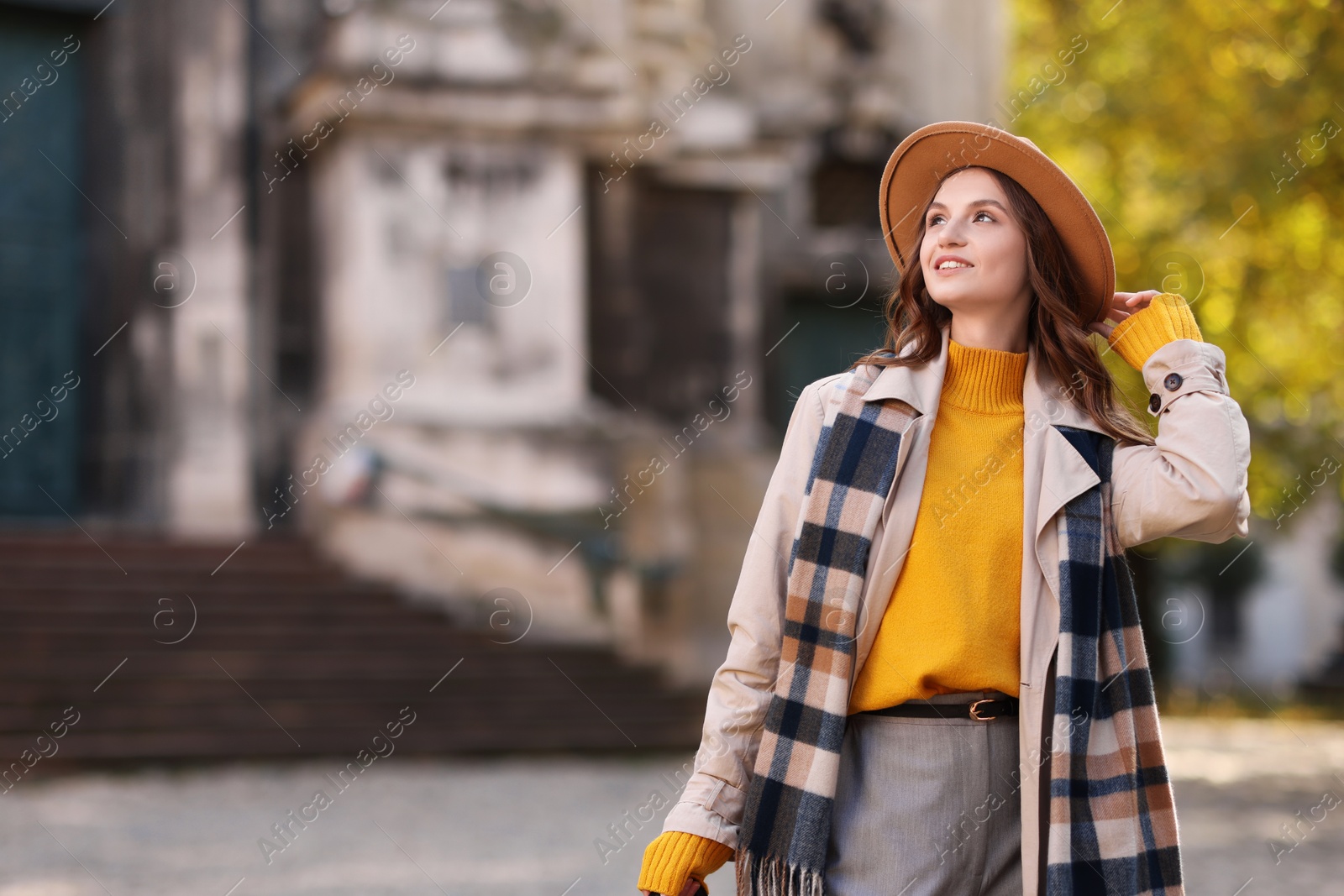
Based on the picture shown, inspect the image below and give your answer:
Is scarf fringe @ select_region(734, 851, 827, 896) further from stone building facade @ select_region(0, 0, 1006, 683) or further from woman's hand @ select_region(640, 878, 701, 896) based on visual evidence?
stone building facade @ select_region(0, 0, 1006, 683)

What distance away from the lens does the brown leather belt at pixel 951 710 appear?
8.44ft

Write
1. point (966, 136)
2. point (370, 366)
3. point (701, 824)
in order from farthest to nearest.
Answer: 1. point (370, 366)
2. point (966, 136)
3. point (701, 824)

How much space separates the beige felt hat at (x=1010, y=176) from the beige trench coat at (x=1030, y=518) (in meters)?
0.20

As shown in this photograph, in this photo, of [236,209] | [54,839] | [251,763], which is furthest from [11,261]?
[54,839]

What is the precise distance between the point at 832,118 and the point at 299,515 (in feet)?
30.1

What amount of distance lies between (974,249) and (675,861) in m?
1.18

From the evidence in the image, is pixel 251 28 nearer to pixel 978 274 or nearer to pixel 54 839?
pixel 54 839

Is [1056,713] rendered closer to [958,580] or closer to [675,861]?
[958,580]

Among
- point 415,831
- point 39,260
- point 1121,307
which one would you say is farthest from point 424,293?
point 1121,307

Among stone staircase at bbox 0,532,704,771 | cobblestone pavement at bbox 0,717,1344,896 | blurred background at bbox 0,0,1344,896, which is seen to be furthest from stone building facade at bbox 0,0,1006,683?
cobblestone pavement at bbox 0,717,1344,896

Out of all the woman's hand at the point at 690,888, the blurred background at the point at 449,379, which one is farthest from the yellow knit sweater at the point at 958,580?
the blurred background at the point at 449,379

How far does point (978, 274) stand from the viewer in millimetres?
2686

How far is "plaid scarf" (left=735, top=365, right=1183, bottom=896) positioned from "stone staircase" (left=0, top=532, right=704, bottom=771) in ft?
27.2

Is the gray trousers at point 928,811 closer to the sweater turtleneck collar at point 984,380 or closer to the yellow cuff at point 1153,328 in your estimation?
the sweater turtleneck collar at point 984,380
